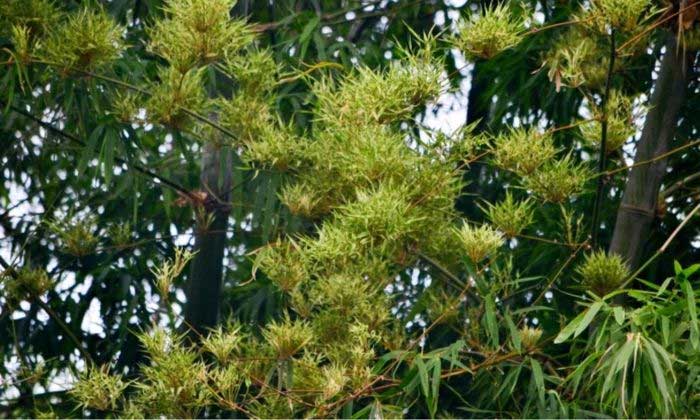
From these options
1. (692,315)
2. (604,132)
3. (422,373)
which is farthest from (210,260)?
(692,315)

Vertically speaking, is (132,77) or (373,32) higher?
(373,32)

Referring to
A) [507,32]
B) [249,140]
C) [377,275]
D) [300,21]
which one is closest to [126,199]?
[300,21]

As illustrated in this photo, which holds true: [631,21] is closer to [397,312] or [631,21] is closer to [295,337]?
[295,337]

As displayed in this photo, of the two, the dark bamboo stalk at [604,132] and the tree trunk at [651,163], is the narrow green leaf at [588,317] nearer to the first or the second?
the dark bamboo stalk at [604,132]

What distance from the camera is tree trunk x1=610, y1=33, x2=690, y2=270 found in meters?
3.16

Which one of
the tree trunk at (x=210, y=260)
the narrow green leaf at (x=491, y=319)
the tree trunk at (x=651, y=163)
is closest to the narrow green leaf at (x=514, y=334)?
the narrow green leaf at (x=491, y=319)

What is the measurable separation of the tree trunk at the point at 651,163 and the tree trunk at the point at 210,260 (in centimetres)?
105

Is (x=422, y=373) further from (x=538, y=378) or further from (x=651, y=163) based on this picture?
(x=651, y=163)

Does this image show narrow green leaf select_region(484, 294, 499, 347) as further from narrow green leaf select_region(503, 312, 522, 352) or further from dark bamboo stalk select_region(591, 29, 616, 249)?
dark bamboo stalk select_region(591, 29, 616, 249)

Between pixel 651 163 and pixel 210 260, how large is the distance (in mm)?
1212

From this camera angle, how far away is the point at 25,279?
318 centimetres

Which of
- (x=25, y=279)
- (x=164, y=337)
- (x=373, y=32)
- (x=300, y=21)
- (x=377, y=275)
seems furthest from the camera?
(x=373, y=32)

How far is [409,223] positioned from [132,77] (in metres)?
1.04

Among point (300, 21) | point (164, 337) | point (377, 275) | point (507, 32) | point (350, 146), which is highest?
point (300, 21)
